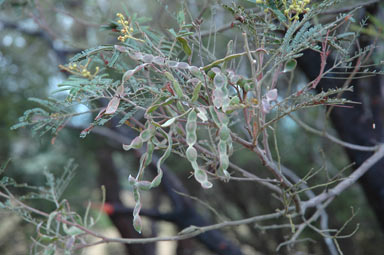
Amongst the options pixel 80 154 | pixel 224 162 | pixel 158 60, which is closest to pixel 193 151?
pixel 224 162

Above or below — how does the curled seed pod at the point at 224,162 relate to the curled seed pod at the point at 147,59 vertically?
below

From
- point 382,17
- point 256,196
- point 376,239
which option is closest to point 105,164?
point 256,196

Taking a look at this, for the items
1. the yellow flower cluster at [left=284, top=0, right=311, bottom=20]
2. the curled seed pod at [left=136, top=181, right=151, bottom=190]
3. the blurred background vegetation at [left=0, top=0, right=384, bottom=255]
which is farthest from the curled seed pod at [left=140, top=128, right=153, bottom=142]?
the blurred background vegetation at [left=0, top=0, right=384, bottom=255]

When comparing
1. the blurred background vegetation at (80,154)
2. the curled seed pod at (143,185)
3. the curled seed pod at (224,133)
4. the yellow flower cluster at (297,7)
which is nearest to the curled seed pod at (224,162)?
the curled seed pod at (224,133)

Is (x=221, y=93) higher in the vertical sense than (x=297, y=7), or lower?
lower

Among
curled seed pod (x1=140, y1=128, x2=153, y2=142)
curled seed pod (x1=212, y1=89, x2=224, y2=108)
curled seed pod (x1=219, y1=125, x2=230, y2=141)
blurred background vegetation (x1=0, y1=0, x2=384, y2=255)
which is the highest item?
curled seed pod (x1=212, y1=89, x2=224, y2=108)

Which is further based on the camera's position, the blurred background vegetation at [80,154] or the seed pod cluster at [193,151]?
the blurred background vegetation at [80,154]

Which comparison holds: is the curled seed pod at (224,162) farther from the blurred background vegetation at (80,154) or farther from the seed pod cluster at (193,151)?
the blurred background vegetation at (80,154)

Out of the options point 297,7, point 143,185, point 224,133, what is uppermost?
point 297,7

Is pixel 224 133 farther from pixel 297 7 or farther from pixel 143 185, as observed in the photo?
pixel 297 7

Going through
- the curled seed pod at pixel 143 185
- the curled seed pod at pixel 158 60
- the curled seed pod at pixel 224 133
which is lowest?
the curled seed pod at pixel 143 185

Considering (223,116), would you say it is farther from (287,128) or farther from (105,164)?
(105,164)

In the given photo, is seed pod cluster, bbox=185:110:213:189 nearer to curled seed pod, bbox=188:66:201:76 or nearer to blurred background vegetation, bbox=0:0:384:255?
curled seed pod, bbox=188:66:201:76

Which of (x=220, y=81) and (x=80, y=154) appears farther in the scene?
(x=80, y=154)
